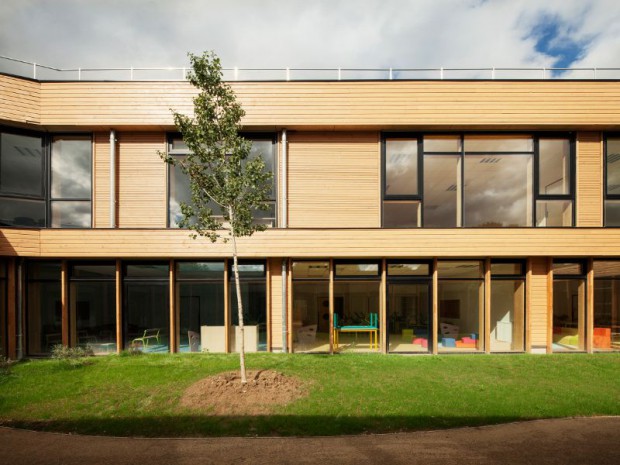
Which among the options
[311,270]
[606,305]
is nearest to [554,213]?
[606,305]

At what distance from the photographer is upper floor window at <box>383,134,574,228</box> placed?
12.5 metres

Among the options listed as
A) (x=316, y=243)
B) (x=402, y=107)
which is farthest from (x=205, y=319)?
(x=402, y=107)

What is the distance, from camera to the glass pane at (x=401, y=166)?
492 inches

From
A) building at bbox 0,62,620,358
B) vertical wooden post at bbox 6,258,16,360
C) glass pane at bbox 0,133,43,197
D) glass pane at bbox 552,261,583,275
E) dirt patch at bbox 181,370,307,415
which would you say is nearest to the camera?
dirt patch at bbox 181,370,307,415

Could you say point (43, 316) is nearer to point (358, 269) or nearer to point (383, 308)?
point (358, 269)

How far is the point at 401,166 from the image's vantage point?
12.6 metres

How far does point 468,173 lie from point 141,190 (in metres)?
11.4

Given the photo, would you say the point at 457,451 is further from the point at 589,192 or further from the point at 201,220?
the point at 589,192

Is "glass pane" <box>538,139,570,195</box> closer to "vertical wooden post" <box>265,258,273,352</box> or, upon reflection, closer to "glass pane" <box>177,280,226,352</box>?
"vertical wooden post" <box>265,258,273,352</box>

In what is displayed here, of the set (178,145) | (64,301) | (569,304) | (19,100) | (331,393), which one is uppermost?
(19,100)

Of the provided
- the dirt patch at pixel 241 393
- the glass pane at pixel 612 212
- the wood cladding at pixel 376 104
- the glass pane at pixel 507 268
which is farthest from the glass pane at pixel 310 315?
the glass pane at pixel 612 212

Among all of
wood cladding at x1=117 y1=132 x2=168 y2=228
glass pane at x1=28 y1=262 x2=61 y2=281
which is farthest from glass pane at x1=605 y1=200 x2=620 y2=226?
glass pane at x1=28 y1=262 x2=61 y2=281

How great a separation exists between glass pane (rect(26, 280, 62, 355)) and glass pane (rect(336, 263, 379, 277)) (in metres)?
9.58

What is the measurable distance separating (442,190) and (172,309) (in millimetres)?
10114
